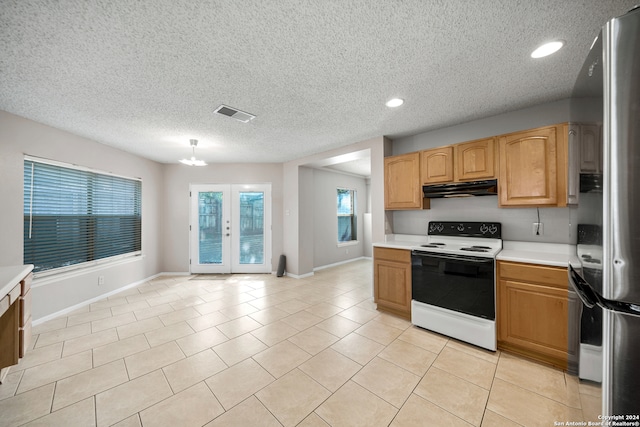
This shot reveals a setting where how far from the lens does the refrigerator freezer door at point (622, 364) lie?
738 mm

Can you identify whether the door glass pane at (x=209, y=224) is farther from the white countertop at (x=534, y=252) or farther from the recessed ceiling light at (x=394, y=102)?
the recessed ceiling light at (x=394, y=102)

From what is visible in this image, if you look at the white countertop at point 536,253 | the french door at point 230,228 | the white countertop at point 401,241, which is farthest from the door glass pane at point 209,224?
the white countertop at point 536,253

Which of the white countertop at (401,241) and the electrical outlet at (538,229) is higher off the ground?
the electrical outlet at (538,229)

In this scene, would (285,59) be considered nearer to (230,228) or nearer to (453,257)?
(453,257)

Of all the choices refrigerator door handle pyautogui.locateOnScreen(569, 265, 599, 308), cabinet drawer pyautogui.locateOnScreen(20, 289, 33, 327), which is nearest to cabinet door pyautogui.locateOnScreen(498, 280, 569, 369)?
refrigerator door handle pyautogui.locateOnScreen(569, 265, 599, 308)

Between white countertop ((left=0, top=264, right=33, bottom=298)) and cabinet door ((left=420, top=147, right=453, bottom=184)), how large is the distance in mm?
4052

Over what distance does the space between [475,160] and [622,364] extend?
2.39 m

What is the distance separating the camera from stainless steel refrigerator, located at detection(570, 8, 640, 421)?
2.38 ft

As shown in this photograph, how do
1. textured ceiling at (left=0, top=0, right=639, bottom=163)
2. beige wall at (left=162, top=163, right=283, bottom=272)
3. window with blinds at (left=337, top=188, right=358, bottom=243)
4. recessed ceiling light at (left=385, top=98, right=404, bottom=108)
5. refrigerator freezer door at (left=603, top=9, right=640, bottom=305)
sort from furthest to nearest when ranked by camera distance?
window with blinds at (left=337, top=188, right=358, bottom=243), beige wall at (left=162, top=163, right=283, bottom=272), recessed ceiling light at (left=385, top=98, right=404, bottom=108), textured ceiling at (left=0, top=0, right=639, bottom=163), refrigerator freezer door at (left=603, top=9, right=640, bottom=305)

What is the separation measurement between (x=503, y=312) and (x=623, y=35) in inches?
90.4

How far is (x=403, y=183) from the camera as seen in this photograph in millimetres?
3311

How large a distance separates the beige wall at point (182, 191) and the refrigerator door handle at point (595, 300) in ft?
16.0

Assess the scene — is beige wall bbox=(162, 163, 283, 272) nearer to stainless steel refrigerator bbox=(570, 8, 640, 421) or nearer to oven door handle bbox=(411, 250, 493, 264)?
oven door handle bbox=(411, 250, 493, 264)

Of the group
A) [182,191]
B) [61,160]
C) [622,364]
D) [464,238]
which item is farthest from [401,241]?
[61,160]
